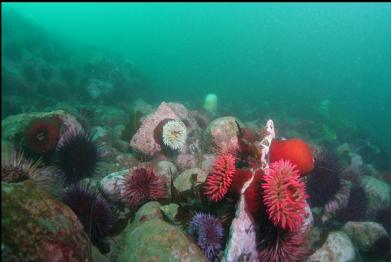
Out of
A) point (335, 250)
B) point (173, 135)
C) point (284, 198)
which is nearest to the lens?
point (284, 198)

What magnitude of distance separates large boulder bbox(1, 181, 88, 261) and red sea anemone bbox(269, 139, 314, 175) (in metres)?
3.11

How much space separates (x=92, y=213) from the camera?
4.29 metres

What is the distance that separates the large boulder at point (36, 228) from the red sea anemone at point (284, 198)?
2.31 m

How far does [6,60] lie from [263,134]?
18434 millimetres

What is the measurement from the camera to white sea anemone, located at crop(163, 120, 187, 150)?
22.1 ft

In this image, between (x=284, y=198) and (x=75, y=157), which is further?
(x=75, y=157)

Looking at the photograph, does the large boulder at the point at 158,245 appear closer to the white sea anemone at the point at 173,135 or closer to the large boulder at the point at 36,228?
the large boulder at the point at 36,228

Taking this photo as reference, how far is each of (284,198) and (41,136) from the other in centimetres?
475

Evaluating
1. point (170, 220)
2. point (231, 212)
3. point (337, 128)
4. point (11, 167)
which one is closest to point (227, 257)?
point (231, 212)

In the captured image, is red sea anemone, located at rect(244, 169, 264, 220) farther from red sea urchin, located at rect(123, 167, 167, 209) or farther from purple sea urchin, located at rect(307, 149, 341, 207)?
purple sea urchin, located at rect(307, 149, 341, 207)

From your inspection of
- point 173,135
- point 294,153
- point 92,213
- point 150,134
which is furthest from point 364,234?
point 92,213

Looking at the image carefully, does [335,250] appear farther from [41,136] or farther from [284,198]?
[41,136]

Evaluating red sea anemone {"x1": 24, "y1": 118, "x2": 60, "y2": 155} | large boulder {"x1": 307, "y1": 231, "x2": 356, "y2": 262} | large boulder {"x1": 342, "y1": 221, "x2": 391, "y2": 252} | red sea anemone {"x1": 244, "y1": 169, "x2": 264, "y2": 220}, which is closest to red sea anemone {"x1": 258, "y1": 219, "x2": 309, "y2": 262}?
red sea anemone {"x1": 244, "y1": 169, "x2": 264, "y2": 220}

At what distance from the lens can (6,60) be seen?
58.6ft
